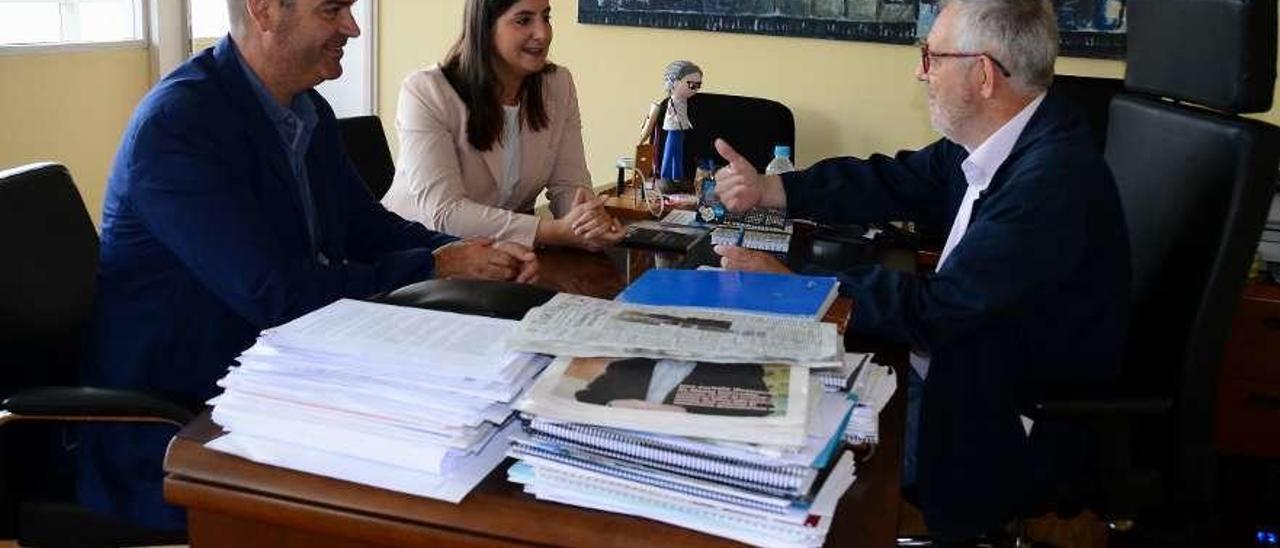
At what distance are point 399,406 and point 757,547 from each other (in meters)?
0.32

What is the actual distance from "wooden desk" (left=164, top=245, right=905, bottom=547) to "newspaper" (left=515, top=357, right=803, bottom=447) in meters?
0.08

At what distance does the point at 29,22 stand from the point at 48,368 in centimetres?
244

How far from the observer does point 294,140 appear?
185cm

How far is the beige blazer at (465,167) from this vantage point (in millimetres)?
2455

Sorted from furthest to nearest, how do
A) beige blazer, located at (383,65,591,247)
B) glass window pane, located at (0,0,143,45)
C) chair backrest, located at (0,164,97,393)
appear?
1. glass window pane, located at (0,0,143,45)
2. beige blazer, located at (383,65,591,247)
3. chair backrest, located at (0,164,97,393)

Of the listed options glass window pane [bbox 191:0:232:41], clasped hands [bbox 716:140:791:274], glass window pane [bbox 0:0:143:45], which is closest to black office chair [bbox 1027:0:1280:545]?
clasped hands [bbox 716:140:791:274]

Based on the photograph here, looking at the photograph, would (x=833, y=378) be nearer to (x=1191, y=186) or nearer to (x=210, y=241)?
(x=210, y=241)

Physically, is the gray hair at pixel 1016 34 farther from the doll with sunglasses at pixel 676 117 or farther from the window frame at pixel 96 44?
the window frame at pixel 96 44

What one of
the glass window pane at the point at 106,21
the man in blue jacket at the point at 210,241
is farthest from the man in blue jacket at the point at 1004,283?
Answer: the glass window pane at the point at 106,21

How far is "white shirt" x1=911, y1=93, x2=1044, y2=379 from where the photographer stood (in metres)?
1.89

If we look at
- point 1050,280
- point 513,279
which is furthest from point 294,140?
point 1050,280

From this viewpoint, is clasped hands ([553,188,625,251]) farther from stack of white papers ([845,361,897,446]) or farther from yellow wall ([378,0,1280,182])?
yellow wall ([378,0,1280,182])

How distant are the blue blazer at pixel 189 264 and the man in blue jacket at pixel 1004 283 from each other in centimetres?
64

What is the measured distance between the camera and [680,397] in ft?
3.23
